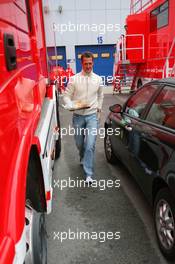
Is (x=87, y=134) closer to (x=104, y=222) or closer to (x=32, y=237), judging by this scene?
(x=104, y=222)

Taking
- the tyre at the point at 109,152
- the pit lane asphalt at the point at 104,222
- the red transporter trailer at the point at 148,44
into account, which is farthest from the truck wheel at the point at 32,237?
the red transporter trailer at the point at 148,44

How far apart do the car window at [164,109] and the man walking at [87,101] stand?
53.5 inches

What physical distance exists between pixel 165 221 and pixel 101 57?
2156 cm

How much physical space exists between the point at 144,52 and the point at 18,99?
39.7 feet

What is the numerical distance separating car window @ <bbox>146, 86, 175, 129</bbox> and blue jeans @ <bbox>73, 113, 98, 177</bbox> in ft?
4.47

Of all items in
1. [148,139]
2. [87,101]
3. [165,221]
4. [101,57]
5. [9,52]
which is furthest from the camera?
[101,57]

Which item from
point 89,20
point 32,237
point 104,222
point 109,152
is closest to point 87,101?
point 109,152

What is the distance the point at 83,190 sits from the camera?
4.58 m

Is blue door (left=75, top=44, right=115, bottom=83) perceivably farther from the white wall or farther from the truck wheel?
the truck wheel

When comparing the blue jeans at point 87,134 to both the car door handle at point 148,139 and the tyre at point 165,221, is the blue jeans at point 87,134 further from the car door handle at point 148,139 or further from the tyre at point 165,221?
the tyre at point 165,221

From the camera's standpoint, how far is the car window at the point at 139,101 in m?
3.80

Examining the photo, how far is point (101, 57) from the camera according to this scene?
23562 mm

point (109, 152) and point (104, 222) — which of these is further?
point (109, 152)

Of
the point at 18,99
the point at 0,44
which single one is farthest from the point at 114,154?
the point at 0,44
